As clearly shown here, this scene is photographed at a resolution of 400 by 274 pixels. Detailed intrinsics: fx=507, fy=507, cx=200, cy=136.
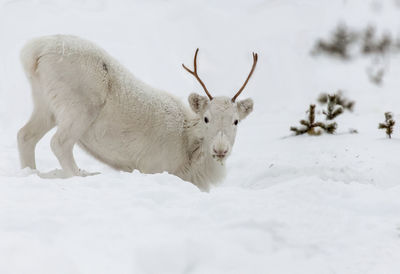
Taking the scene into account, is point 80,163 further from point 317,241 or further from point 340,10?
point 340,10

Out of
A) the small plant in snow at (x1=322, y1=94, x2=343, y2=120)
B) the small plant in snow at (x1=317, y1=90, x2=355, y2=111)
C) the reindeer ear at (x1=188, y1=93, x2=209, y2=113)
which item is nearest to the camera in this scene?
the reindeer ear at (x1=188, y1=93, x2=209, y2=113)

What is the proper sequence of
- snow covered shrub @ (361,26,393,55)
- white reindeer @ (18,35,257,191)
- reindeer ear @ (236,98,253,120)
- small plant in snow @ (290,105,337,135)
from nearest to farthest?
white reindeer @ (18,35,257,191), reindeer ear @ (236,98,253,120), small plant in snow @ (290,105,337,135), snow covered shrub @ (361,26,393,55)

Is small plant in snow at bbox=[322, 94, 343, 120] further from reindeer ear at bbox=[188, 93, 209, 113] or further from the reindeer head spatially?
reindeer ear at bbox=[188, 93, 209, 113]

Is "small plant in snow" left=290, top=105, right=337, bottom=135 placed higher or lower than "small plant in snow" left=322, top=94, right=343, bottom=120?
lower

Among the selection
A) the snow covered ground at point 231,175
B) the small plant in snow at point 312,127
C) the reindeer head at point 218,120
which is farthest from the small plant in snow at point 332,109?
the reindeer head at point 218,120

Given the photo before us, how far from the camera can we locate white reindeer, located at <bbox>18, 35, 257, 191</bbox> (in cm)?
506

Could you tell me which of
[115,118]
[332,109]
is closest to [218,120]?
[115,118]

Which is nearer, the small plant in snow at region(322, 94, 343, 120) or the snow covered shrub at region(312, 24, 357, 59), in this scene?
the small plant in snow at region(322, 94, 343, 120)

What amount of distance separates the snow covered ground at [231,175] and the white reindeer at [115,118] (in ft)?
2.10

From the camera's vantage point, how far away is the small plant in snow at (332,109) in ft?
30.2

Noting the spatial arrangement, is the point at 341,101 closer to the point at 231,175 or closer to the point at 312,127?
the point at 312,127

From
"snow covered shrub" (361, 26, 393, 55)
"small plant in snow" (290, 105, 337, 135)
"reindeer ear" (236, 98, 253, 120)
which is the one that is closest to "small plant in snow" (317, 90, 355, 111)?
"small plant in snow" (290, 105, 337, 135)

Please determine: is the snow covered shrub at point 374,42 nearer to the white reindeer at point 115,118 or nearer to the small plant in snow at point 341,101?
the small plant in snow at point 341,101

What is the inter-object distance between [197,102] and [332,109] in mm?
4586
